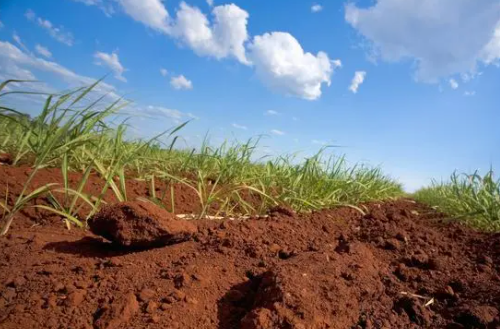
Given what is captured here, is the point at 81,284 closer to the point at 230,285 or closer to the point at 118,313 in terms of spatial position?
the point at 118,313

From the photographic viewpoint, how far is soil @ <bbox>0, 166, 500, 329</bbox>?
849 mm

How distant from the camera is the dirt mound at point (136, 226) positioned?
1.23 metres

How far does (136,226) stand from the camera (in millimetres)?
1247

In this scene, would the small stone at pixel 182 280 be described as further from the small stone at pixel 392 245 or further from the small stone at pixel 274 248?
the small stone at pixel 392 245

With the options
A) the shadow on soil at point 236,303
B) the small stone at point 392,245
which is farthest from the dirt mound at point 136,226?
the small stone at point 392,245

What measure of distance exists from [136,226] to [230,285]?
444 mm

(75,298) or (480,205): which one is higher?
(480,205)

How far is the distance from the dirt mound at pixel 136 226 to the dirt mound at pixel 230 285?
1cm

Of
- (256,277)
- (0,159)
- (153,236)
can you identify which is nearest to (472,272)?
(256,277)

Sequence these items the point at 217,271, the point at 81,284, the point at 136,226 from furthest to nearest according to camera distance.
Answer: the point at 136,226 < the point at 217,271 < the point at 81,284

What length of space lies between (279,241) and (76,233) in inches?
35.1

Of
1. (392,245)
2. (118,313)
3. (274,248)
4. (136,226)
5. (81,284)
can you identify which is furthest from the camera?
(392,245)

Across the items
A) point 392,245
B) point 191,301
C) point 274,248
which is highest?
point 392,245

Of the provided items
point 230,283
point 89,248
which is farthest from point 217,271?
point 89,248
